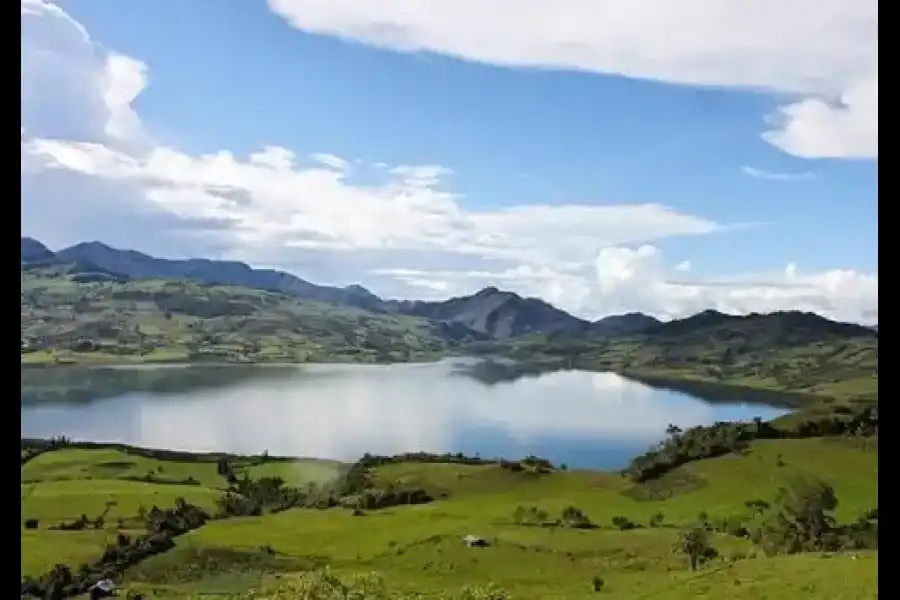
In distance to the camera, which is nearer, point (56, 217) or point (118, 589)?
point (56, 217)

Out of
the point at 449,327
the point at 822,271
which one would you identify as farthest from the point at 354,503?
the point at 822,271

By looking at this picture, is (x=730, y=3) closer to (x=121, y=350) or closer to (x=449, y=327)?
(x=449, y=327)

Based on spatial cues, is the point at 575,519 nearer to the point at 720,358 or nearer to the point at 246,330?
the point at 246,330

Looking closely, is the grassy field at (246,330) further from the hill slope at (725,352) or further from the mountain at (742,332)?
the mountain at (742,332)

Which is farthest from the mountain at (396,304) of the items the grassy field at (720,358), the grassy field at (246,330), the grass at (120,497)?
the grass at (120,497)

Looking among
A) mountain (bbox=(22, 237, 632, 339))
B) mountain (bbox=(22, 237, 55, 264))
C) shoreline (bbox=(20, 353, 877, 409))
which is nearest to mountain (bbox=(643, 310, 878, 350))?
shoreline (bbox=(20, 353, 877, 409))

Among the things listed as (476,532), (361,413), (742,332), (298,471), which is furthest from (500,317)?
(742,332)

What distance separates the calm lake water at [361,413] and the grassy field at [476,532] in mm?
443

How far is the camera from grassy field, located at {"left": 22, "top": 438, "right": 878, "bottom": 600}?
18.7 ft

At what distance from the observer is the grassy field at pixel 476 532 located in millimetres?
5700

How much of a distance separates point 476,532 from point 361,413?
12.2ft

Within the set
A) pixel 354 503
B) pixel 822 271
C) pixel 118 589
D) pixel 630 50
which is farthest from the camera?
pixel 354 503

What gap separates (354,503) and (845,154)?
974 centimetres

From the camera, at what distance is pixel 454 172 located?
4227mm
